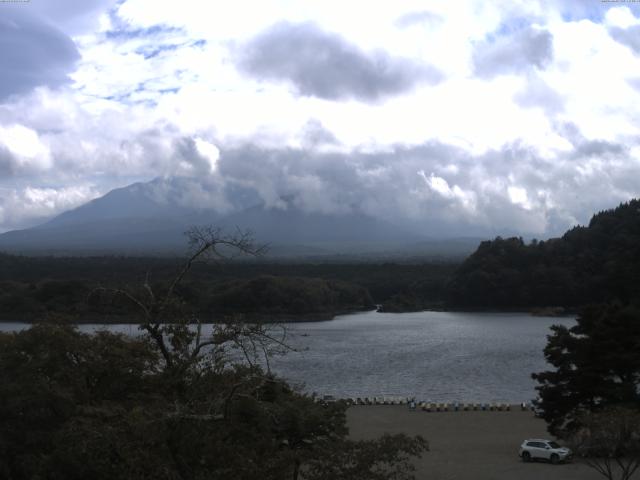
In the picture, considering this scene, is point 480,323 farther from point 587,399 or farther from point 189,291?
point 587,399

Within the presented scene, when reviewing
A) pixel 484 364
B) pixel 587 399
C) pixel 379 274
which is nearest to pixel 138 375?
pixel 587 399

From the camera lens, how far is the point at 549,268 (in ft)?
173

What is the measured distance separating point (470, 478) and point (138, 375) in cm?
631

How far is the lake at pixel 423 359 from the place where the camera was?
73.8 feet

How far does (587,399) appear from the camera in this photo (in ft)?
40.9

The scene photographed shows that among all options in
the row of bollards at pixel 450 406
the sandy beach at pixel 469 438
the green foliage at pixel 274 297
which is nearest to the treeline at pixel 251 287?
the green foliage at pixel 274 297

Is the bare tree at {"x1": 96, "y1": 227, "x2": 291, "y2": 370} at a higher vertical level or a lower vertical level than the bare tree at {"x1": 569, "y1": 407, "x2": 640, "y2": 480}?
higher

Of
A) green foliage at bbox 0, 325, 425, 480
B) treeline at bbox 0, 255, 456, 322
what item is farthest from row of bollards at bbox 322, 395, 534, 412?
treeline at bbox 0, 255, 456, 322

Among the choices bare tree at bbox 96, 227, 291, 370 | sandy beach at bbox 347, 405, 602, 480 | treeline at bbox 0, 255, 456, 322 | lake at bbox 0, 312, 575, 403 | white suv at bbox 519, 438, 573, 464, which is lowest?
lake at bbox 0, 312, 575, 403

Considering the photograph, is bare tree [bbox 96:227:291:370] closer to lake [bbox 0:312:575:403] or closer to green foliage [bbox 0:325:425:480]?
green foliage [bbox 0:325:425:480]

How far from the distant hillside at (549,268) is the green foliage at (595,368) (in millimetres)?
35914

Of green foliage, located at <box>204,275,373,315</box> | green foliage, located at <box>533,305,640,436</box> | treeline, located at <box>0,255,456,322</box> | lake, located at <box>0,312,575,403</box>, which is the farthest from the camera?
green foliage, located at <box>204,275,373,315</box>

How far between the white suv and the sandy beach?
14 cm

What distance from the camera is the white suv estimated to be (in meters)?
12.0
